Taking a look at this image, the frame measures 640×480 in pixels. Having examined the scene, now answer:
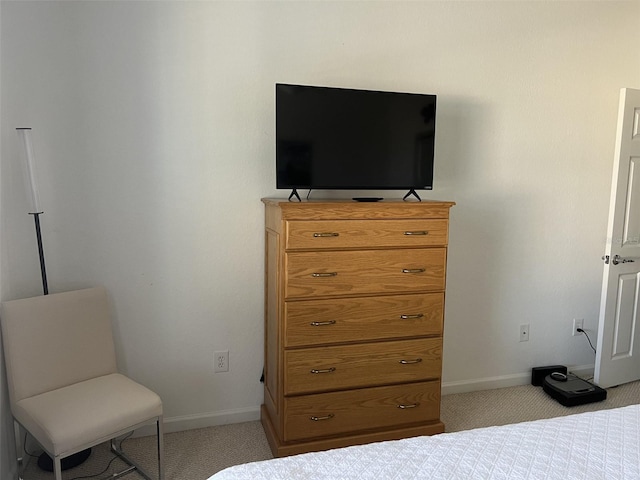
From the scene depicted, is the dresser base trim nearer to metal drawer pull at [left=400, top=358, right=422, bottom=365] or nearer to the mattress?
metal drawer pull at [left=400, top=358, right=422, bottom=365]

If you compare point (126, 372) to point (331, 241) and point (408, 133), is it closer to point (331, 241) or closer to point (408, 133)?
point (331, 241)

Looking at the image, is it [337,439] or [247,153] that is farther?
[247,153]

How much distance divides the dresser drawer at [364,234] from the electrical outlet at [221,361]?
33.8 inches

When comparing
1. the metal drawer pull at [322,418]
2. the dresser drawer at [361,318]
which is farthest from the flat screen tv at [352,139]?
the metal drawer pull at [322,418]

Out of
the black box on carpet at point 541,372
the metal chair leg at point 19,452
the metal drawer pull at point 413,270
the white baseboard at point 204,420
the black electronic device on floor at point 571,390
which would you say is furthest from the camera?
the black box on carpet at point 541,372

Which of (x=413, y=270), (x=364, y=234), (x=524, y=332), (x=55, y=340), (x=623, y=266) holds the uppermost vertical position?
(x=364, y=234)

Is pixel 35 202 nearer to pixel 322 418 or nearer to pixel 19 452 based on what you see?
pixel 19 452

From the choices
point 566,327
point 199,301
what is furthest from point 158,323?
point 566,327

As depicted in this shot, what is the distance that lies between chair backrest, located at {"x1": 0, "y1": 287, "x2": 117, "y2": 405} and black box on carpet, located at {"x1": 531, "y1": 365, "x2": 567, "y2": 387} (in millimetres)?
2639

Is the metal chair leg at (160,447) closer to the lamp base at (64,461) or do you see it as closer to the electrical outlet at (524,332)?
the lamp base at (64,461)

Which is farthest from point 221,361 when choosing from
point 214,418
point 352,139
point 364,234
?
point 352,139

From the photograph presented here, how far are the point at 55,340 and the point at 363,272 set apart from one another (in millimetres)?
1434

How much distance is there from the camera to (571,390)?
10.1 ft

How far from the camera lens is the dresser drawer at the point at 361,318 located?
2.33 m
